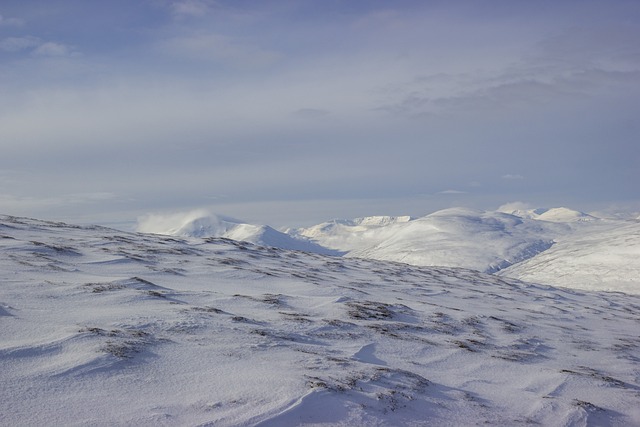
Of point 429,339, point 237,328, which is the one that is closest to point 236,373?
point 237,328

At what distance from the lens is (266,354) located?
8.52m

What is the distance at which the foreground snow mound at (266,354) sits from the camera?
21.1 feet

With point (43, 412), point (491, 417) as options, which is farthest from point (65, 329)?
point (491, 417)

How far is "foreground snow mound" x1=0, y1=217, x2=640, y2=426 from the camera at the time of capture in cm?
643

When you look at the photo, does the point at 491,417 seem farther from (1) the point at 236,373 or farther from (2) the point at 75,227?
(2) the point at 75,227

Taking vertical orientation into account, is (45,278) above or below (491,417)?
above

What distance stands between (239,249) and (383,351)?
1553cm

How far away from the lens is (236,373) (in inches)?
293

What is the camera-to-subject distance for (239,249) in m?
24.8

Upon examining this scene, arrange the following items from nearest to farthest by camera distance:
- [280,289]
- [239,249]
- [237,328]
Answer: [237,328], [280,289], [239,249]

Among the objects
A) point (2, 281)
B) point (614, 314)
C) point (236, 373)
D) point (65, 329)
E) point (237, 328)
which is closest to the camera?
point (236, 373)

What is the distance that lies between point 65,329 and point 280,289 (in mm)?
7659

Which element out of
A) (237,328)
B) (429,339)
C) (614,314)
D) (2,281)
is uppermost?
(2,281)

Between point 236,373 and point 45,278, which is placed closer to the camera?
point 236,373
